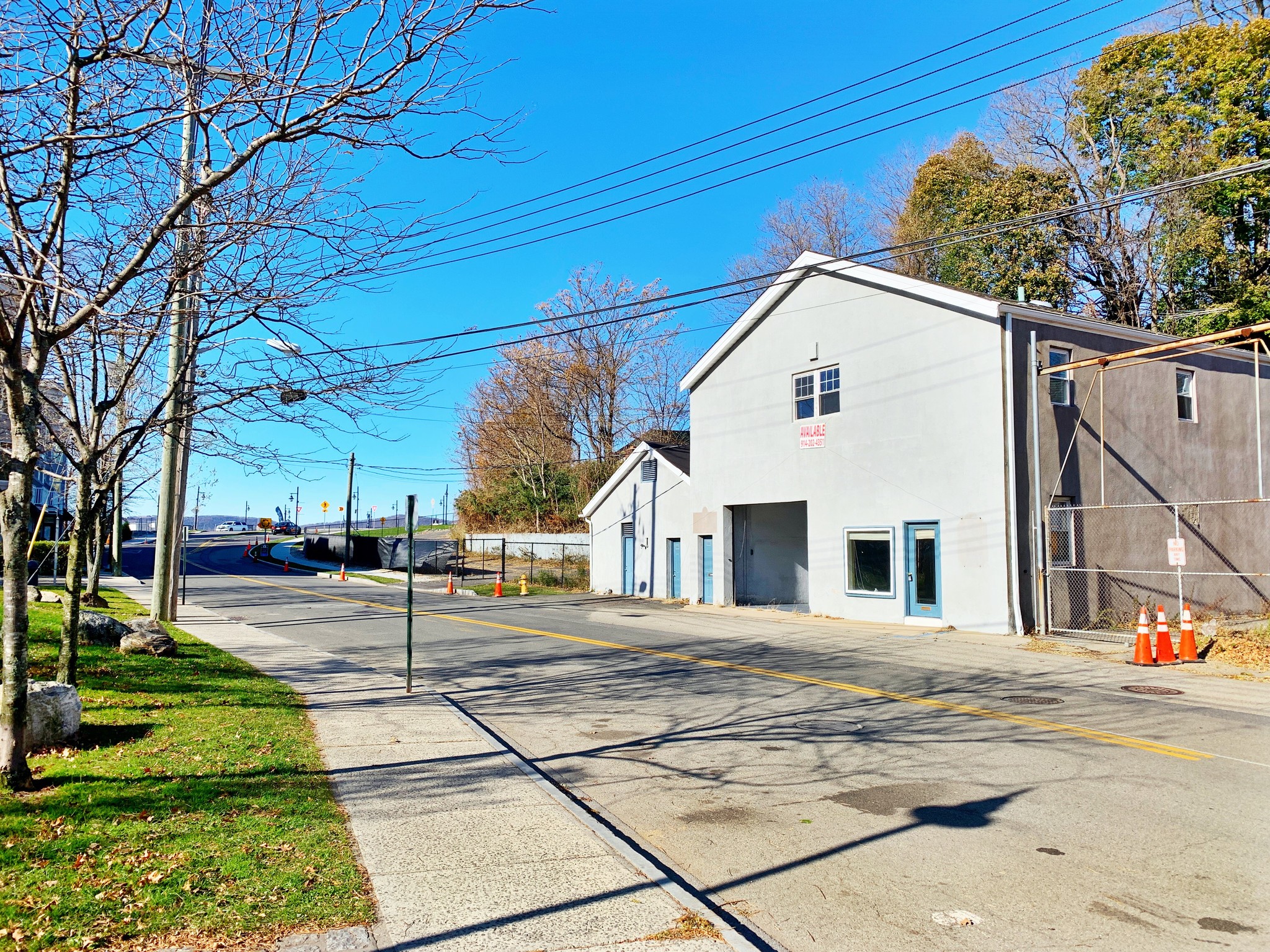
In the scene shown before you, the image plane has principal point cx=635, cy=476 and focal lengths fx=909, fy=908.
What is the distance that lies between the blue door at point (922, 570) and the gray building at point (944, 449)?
0.04 meters

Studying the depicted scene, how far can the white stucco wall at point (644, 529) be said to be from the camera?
99.0 feet

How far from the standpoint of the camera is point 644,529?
32.3 m

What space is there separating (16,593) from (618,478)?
27.6 metres

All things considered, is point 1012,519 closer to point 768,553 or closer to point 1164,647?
point 1164,647

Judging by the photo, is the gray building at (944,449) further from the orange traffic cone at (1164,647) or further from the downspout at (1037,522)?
the orange traffic cone at (1164,647)

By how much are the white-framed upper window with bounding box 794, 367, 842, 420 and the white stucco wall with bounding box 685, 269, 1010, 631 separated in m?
0.19

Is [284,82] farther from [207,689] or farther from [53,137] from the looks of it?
[207,689]

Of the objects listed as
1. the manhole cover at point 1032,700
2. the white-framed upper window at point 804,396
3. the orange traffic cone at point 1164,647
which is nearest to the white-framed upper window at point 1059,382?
the white-framed upper window at point 804,396

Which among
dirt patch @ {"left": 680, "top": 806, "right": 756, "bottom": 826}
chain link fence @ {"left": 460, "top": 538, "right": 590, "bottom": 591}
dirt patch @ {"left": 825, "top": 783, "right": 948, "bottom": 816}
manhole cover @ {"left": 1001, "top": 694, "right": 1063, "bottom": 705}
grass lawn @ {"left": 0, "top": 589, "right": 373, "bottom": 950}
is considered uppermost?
chain link fence @ {"left": 460, "top": 538, "right": 590, "bottom": 591}

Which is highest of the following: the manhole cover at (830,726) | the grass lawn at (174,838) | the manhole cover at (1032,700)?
the grass lawn at (174,838)

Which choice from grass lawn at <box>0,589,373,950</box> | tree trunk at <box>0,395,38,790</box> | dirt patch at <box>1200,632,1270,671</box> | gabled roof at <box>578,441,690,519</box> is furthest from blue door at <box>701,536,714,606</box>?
tree trunk at <box>0,395,38,790</box>

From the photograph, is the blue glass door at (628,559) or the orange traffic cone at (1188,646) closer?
the orange traffic cone at (1188,646)

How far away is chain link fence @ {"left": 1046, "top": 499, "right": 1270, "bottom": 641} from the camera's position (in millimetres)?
18641

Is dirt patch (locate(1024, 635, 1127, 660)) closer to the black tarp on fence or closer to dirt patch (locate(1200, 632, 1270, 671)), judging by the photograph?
dirt patch (locate(1200, 632, 1270, 671))
